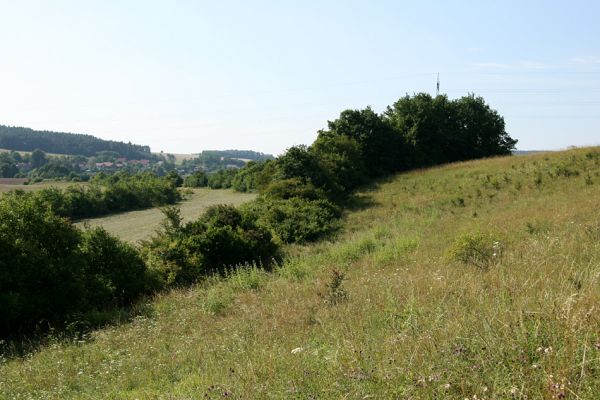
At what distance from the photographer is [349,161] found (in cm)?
3706

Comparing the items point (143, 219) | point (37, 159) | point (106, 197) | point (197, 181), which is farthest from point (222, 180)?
point (37, 159)

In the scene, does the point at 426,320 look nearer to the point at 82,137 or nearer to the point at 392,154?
the point at 392,154

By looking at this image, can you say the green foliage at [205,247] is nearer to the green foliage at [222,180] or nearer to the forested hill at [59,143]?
the green foliage at [222,180]

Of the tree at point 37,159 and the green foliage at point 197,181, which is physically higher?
the tree at point 37,159

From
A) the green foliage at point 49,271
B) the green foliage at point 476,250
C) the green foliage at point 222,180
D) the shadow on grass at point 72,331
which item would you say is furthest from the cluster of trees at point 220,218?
the green foliage at point 222,180

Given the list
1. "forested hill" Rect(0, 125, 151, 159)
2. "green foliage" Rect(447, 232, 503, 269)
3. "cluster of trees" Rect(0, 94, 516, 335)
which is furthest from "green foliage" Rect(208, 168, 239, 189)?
"forested hill" Rect(0, 125, 151, 159)

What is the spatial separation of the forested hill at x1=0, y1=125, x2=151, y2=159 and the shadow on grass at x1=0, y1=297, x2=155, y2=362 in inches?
6383

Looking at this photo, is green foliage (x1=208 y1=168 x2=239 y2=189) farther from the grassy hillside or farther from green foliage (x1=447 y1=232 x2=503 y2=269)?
green foliage (x1=447 y1=232 x2=503 y2=269)

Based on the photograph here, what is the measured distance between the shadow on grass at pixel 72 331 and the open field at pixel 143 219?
19.8 meters

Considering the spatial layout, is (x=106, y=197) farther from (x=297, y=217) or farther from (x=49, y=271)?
(x=49, y=271)

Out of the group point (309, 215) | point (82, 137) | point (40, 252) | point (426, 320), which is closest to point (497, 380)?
point (426, 320)

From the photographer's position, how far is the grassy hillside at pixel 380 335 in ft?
9.82

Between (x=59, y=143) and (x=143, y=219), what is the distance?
140 m

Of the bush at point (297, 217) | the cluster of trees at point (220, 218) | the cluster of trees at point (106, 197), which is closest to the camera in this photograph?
the cluster of trees at point (220, 218)
